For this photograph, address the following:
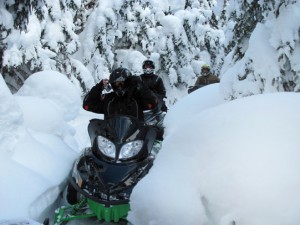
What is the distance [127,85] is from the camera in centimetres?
539

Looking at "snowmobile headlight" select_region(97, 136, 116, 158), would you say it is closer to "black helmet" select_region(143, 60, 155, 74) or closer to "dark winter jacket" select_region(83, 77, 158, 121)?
"dark winter jacket" select_region(83, 77, 158, 121)

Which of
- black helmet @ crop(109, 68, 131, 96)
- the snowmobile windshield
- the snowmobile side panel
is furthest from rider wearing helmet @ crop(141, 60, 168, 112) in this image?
the snowmobile side panel

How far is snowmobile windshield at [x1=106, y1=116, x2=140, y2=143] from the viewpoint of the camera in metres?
4.64

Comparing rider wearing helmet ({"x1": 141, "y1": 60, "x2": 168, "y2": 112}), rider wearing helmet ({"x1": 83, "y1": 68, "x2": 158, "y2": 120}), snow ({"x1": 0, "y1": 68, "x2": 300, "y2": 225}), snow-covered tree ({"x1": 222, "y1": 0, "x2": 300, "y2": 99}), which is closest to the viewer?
snow ({"x1": 0, "y1": 68, "x2": 300, "y2": 225})

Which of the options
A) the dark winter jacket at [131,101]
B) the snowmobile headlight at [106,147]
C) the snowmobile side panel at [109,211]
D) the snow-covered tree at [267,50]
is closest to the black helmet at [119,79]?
the dark winter jacket at [131,101]

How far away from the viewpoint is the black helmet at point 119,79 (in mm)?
5109

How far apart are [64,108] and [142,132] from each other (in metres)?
3.31

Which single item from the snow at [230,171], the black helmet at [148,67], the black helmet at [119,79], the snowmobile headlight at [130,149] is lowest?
the black helmet at [148,67]

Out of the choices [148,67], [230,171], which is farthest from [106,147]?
[148,67]

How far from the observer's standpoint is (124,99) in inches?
218

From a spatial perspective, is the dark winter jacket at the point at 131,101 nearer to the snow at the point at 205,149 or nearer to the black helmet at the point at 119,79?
the black helmet at the point at 119,79

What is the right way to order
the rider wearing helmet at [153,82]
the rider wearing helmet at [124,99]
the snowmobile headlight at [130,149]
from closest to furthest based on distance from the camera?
the snowmobile headlight at [130,149] → the rider wearing helmet at [124,99] → the rider wearing helmet at [153,82]

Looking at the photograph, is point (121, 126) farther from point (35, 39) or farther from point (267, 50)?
point (35, 39)

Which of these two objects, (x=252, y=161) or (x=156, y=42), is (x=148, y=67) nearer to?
(x=252, y=161)
